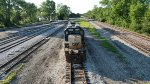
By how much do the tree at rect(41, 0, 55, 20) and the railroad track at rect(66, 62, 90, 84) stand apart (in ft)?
500

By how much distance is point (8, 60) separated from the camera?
77.5ft

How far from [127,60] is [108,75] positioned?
5594mm

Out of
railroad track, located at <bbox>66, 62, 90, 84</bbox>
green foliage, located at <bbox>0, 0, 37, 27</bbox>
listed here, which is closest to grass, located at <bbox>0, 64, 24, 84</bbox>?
railroad track, located at <bbox>66, 62, 90, 84</bbox>

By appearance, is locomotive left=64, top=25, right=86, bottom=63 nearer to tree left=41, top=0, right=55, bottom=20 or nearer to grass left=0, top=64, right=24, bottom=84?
grass left=0, top=64, right=24, bottom=84

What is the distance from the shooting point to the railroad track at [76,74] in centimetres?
1644

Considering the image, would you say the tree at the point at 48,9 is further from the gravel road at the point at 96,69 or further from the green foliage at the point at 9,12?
the gravel road at the point at 96,69

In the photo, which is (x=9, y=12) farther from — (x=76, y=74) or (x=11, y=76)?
(x=76, y=74)

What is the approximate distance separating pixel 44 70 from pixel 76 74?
2881 millimetres

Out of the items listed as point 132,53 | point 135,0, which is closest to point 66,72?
point 132,53

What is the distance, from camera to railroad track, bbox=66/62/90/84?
16.4 meters

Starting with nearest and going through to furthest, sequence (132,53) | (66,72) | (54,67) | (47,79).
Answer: (47,79), (66,72), (54,67), (132,53)

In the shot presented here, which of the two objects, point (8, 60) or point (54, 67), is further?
point (8, 60)

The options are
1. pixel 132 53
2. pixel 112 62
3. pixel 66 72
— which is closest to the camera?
pixel 66 72

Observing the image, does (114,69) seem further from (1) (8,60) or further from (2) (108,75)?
(1) (8,60)
